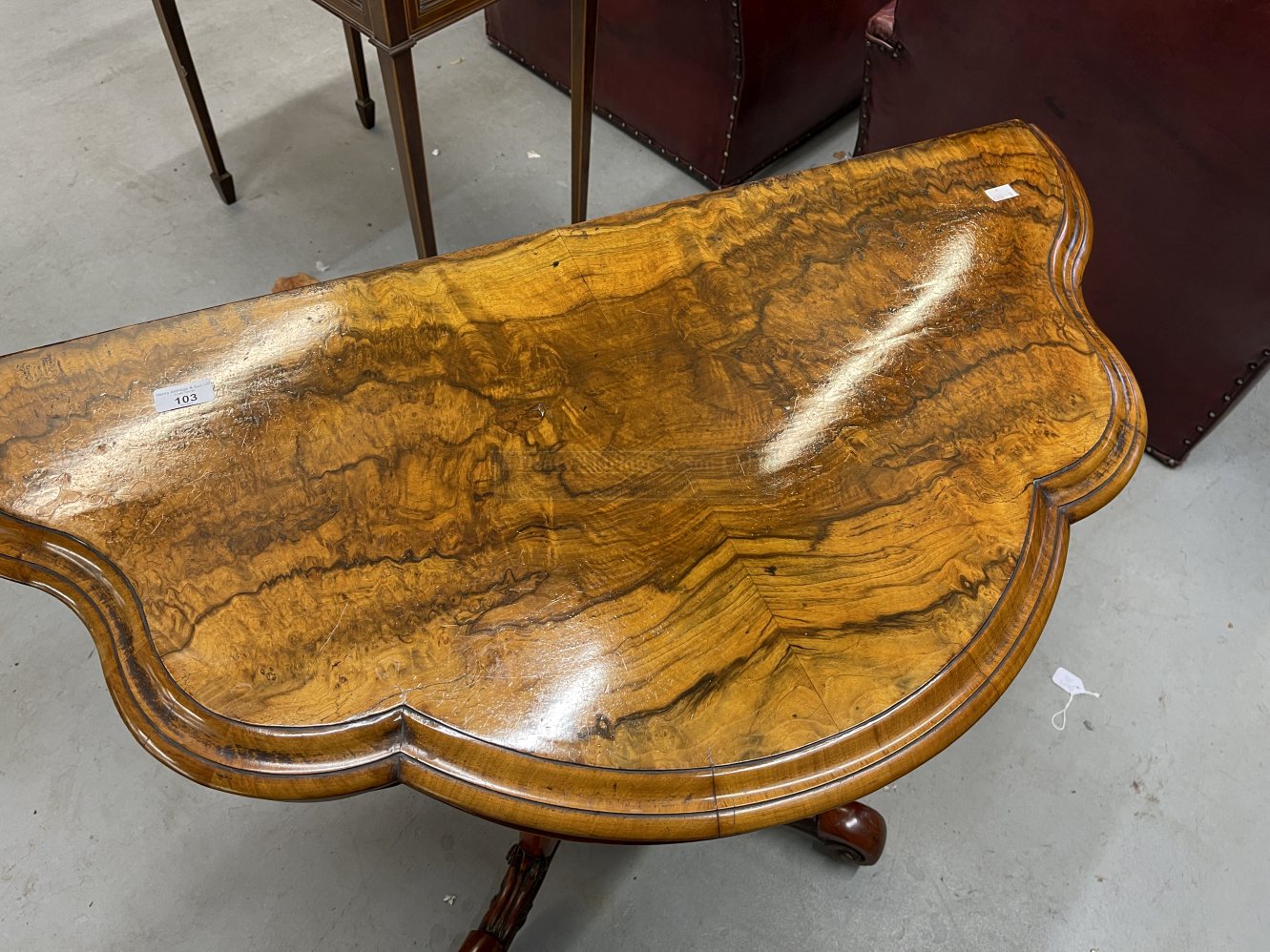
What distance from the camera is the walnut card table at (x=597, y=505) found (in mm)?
558

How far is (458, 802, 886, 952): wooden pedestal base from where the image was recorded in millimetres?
953

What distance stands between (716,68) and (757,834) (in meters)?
1.27

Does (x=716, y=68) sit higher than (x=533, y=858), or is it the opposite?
(x=716, y=68)

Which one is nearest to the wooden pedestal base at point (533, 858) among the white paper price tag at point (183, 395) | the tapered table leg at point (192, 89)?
the white paper price tag at point (183, 395)

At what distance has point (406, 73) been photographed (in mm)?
1101

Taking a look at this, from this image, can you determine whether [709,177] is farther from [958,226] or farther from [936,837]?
[936,837]

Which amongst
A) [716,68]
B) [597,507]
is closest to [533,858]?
[597,507]

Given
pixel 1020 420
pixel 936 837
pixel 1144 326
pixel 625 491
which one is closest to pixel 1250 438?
pixel 1144 326

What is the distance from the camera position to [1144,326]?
1339 mm

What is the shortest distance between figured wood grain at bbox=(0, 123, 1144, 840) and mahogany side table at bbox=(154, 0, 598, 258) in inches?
16.1

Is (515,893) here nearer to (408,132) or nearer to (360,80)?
(408,132)

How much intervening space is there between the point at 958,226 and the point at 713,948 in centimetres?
84

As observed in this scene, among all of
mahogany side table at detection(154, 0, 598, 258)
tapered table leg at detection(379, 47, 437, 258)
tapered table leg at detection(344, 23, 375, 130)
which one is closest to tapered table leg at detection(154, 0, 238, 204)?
mahogany side table at detection(154, 0, 598, 258)

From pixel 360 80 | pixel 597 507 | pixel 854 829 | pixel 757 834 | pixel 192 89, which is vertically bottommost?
pixel 757 834
